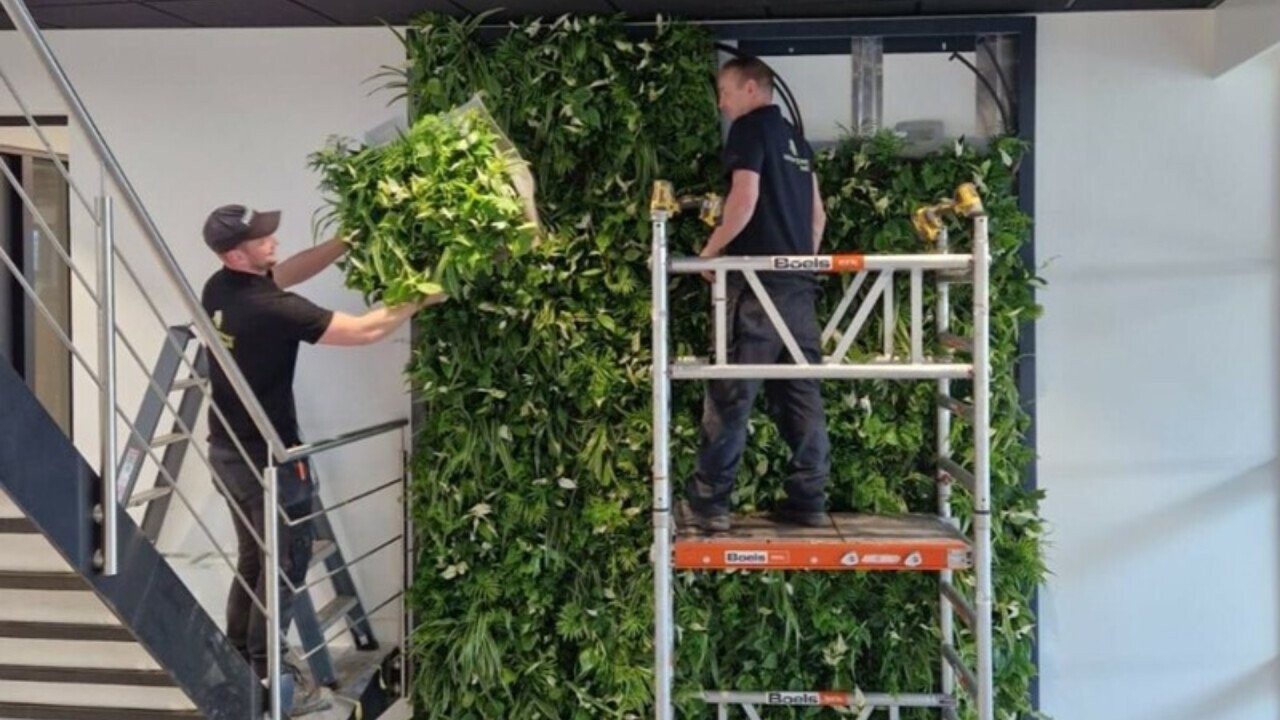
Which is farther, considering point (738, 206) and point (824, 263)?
point (738, 206)

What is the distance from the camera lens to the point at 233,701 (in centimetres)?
316

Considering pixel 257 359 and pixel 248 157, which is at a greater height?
pixel 248 157

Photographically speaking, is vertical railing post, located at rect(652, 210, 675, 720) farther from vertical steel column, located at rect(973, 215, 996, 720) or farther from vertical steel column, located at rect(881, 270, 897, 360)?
vertical steel column, located at rect(973, 215, 996, 720)

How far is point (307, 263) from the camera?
3873mm

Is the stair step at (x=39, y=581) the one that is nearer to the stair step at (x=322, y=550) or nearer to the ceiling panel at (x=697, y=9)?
the stair step at (x=322, y=550)

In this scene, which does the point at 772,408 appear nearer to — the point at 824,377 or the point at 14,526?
the point at 824,377

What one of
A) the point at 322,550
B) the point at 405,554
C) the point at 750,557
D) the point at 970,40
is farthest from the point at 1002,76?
the point at 322,550

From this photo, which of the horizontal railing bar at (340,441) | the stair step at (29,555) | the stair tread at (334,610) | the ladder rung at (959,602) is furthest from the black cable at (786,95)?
the stair step at (29,555)

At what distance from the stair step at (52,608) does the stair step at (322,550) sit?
994 mm

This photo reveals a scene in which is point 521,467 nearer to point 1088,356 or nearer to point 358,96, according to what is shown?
point 358,96

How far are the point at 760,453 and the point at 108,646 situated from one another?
6.89ft

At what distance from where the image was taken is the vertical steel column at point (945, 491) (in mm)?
3861

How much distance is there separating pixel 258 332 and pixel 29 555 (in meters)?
0.99

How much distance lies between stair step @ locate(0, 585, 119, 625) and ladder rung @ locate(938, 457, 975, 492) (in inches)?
97.6
